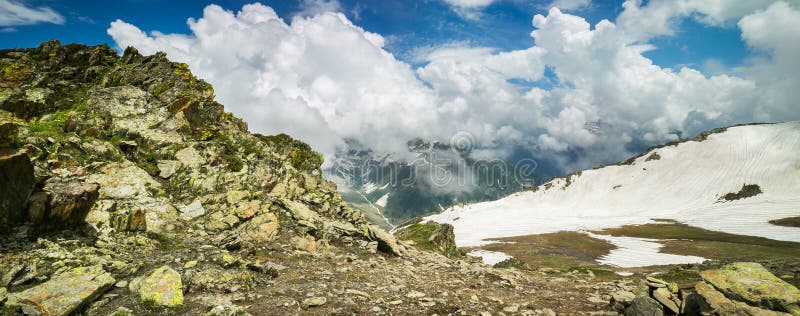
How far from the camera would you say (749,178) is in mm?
165250

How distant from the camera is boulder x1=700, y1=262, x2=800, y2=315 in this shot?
1228 centimetres

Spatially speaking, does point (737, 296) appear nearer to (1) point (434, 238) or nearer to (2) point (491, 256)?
(1) point (434, 238)

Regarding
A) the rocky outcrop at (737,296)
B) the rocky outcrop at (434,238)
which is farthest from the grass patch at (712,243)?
the rocky outcrop at (737,296)

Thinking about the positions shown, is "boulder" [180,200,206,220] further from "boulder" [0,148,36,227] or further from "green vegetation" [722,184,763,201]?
"green vegetation" [722,184,763,201]

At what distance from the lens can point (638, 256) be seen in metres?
72.1

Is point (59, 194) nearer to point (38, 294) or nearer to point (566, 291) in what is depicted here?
point (38, 294)

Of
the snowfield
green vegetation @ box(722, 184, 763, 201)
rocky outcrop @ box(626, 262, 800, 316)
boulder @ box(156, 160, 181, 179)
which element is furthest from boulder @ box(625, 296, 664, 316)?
green vegetation @ box(722, 184, 763, 201)

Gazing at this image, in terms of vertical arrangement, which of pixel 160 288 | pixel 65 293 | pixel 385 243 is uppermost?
pixel 65 293

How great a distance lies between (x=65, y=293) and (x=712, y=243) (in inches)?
4419

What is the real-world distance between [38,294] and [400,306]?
39.5 feet

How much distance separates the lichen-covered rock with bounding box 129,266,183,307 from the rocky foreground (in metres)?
0.05

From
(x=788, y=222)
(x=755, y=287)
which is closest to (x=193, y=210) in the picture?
(x=755, y=287)

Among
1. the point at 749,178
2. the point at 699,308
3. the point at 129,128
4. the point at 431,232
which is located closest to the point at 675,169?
the point at 749,178

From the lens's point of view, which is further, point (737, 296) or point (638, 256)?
point (638, 256)
